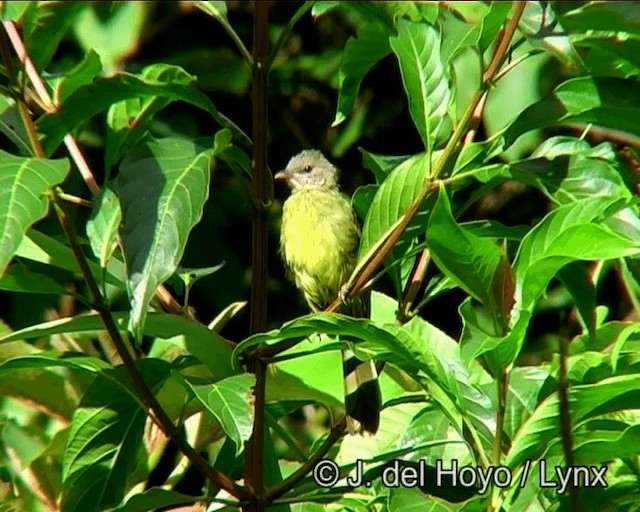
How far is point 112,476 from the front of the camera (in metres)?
1.96

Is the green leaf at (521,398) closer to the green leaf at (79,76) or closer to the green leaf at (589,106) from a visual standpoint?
the green leaf at (589,106)

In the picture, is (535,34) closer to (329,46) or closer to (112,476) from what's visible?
(112,476)

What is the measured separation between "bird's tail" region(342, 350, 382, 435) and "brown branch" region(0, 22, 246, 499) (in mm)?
285

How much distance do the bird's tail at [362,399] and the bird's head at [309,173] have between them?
1.64 metres

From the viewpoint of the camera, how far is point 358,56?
193cm

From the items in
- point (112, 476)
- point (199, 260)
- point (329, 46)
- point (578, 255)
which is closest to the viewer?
point (578, 255)

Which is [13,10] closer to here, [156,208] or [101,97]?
[101,97]

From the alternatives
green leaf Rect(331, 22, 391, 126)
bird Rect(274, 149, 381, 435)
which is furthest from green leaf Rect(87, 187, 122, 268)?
bird Rect(274, 149, 381, 435)

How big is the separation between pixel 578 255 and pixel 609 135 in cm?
222

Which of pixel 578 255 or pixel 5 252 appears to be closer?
pixel 5 252

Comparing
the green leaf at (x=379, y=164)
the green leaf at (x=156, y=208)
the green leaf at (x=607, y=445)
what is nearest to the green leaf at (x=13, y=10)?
the green leaf at (x=156, y=208)

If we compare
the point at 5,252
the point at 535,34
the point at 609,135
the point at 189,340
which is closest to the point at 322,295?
the point at 609,135

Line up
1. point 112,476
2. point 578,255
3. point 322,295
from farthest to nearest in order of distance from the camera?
point 322,295 → point 112,476 → point 578,255

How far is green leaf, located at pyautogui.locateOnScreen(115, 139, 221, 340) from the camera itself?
5.12ft
